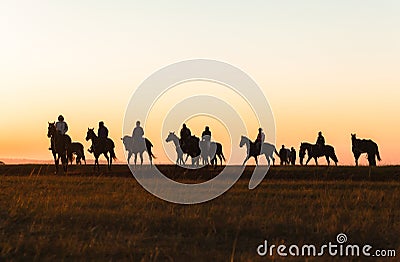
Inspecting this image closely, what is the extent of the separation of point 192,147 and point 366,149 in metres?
15.5

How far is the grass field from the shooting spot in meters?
10.7

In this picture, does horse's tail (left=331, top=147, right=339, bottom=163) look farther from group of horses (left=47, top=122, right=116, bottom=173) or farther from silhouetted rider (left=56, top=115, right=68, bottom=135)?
silhouetted rider (left=56, top=115, right=68, bottom=135)

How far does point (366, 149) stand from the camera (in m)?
48.2

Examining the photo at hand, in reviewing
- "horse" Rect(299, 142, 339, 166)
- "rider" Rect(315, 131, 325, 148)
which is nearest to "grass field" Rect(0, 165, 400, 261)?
"rider" Rect(315, 131, 325, 148)

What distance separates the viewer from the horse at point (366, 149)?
158 feet

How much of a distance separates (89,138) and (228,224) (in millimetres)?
25585

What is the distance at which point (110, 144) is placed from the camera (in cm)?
3888

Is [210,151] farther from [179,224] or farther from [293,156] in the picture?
[179,224]

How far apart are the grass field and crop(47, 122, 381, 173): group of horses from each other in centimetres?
1476

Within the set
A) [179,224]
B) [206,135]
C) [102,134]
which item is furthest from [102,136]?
[179,224]

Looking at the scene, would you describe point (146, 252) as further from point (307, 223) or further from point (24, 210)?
point (24, 210)

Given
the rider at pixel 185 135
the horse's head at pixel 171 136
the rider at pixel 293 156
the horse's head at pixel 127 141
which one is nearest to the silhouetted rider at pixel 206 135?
the rider at pixel 185 135

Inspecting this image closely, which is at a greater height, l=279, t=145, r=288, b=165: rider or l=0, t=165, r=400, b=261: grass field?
l=279, t=145, r=288, b=165: rider

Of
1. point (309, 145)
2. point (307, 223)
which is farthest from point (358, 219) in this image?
point (309, 145)
